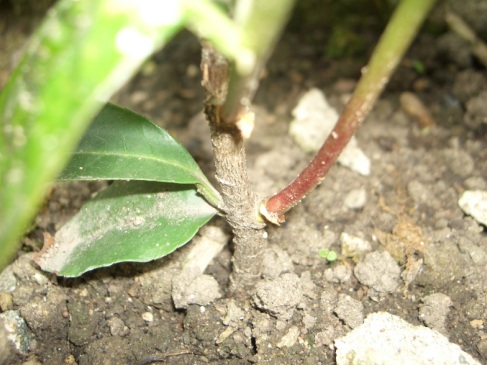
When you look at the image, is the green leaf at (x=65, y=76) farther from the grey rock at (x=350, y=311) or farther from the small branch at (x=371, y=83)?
the grey rock at (x=350, y=311)

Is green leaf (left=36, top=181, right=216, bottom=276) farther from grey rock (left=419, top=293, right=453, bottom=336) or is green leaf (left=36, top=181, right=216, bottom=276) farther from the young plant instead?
grey rock (left=419, top=293, right=453, bottom=336)

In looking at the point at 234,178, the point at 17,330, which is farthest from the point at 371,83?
the point at 17,330

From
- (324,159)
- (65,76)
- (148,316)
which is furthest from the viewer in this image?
(148,316)

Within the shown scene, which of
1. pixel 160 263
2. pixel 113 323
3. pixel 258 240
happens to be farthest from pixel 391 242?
pixel 113 323

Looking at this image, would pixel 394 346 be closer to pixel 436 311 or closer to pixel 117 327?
pixel 436 311

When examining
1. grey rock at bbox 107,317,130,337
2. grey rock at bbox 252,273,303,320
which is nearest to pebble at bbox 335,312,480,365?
grey rock at bbox 252,273,303,320
